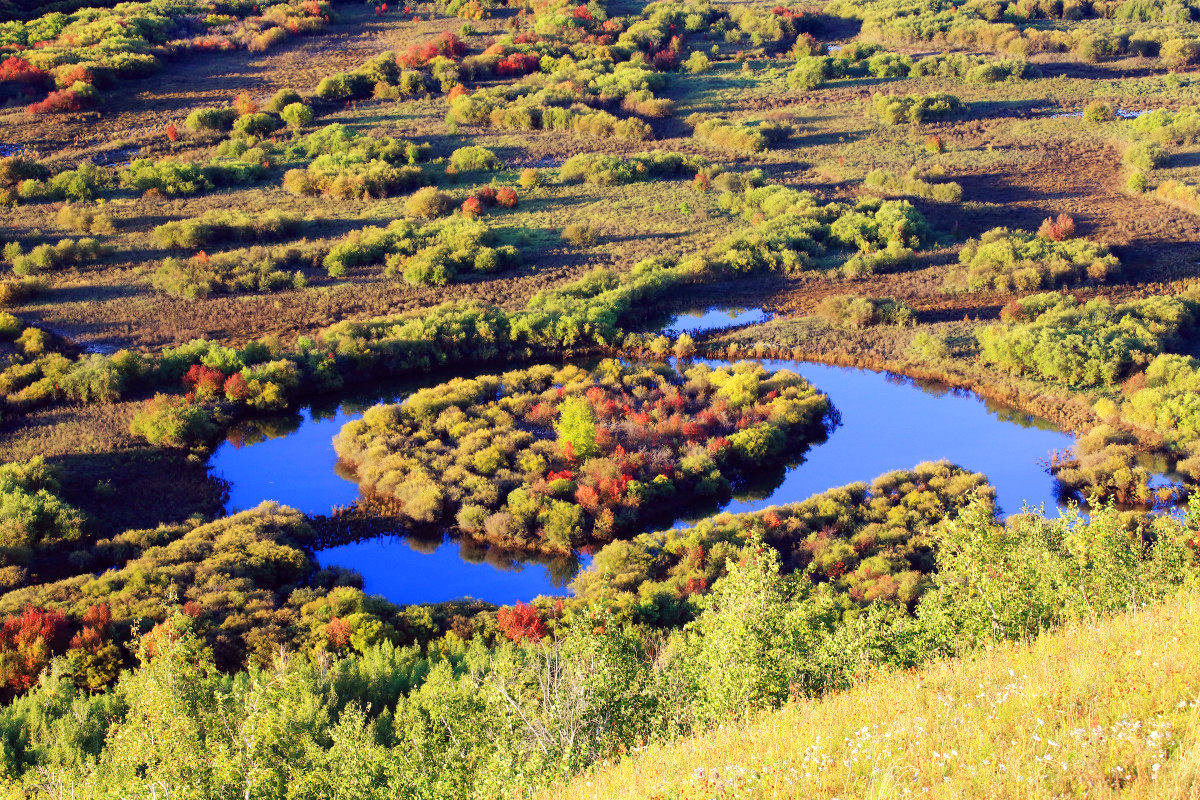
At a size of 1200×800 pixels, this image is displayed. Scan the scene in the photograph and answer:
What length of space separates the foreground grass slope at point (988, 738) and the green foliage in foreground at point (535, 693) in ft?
5.11

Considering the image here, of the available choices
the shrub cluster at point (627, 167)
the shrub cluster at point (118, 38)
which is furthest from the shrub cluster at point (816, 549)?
the shrub cluster at point (118, 38)

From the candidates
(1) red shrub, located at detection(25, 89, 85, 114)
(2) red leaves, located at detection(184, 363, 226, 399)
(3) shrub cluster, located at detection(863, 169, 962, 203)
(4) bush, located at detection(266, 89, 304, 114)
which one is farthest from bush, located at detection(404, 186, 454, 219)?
(1) red shrub, located at detection(25, 89, 85, 114)

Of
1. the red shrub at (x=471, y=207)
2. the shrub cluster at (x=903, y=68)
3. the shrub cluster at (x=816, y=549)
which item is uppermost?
the shrub cluster at (x=903, y=68)

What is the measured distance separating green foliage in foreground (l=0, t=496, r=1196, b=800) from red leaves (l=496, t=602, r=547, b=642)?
2.62 meters

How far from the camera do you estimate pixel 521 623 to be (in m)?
24.5

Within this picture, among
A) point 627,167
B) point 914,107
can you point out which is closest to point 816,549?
point 627,167

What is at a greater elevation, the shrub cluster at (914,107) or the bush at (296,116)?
the bush at (296,116)

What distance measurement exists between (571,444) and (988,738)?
866 inches

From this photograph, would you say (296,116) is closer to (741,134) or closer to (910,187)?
(741,134)

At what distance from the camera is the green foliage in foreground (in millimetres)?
13969

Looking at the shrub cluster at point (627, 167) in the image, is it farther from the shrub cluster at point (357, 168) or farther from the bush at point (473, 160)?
the shrub cluster at point (357, 168)

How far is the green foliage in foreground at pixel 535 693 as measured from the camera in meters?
14.0

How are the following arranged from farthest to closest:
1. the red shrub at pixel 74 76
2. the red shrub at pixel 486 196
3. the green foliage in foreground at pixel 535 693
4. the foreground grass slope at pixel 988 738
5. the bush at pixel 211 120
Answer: the red shrub at pixel 74 76
the bush at pixel 211 120
the red shrub at pixel 486 196
the green foliage in foreground at pixel 535 693
the foreground grass slope at pixel 988 738

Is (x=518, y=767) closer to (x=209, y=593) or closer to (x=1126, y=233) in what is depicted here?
(x=209, y=593)
